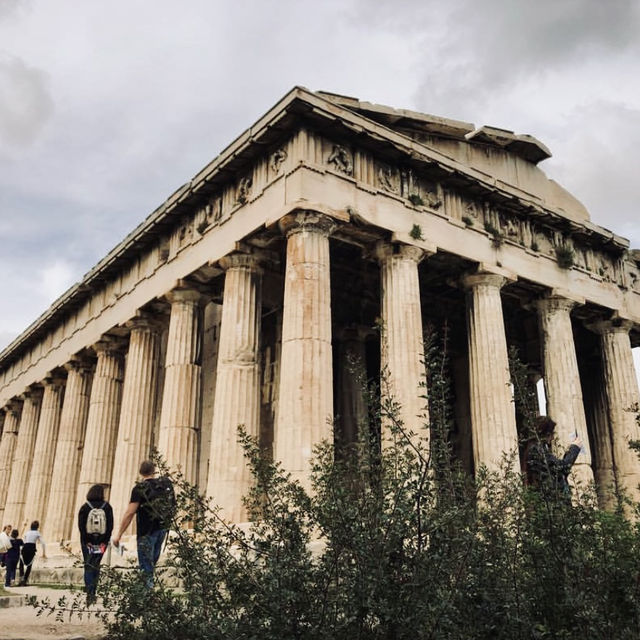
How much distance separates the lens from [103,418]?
2102 cm

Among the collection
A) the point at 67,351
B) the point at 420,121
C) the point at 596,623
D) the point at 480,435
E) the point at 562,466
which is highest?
the point at 420,121

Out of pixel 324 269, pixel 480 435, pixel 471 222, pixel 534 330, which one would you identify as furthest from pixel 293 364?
pixel 534 330

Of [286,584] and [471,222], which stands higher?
[471,222]

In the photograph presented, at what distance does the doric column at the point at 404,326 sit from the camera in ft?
46.2

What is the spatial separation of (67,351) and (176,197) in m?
8.96

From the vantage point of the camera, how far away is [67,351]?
943 inches

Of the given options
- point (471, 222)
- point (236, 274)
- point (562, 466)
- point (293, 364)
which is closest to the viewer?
point (562, 466)

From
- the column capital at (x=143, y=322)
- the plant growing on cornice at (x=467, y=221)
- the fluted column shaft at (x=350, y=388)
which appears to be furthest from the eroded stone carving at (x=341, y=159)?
the column capital at (x=143, y=322)

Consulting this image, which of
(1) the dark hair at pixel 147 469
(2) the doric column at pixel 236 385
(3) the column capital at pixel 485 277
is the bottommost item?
(1) the dark hair at pixel 147 469

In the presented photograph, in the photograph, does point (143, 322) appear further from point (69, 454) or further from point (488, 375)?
point (488, 375)

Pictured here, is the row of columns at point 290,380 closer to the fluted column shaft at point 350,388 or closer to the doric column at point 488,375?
the doric column at point 488,375

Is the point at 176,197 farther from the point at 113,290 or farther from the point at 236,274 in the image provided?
the point at 113,290

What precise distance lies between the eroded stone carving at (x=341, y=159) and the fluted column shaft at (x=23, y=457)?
58.6 feet

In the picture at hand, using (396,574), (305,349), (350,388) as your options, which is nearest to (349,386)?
(350,388)
